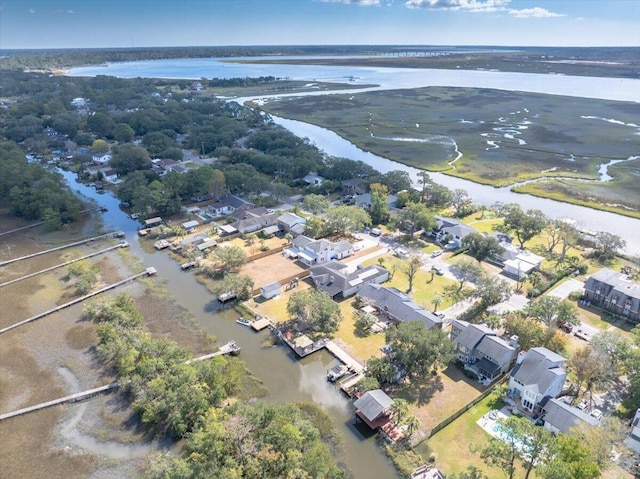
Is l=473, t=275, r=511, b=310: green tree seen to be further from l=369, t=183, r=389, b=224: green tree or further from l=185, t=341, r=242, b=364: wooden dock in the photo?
l=185, t=341, r=242, b=364: wooden dock

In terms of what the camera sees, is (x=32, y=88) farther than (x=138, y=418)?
Yes

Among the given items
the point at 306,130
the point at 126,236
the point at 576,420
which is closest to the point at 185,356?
the point at 576,420

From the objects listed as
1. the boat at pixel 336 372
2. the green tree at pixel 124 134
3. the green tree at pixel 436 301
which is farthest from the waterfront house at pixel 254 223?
the green tree at pixel 124 134

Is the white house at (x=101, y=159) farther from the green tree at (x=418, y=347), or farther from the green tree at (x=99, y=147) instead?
the green tree at (x=418, y=347)

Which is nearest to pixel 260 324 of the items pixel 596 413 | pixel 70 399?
pixel 70 399

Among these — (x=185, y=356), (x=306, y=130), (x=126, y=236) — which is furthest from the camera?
(x=306, y=130)

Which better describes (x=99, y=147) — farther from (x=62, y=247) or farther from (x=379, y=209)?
(x=379, y=209)

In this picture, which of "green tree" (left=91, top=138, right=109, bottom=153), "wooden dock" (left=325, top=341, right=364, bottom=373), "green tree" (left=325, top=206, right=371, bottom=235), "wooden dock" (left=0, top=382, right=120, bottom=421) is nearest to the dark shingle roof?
"wooden dock" (left=325, top=341, right=364, bottom=373)

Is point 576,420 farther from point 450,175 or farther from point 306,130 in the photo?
point 306,130
